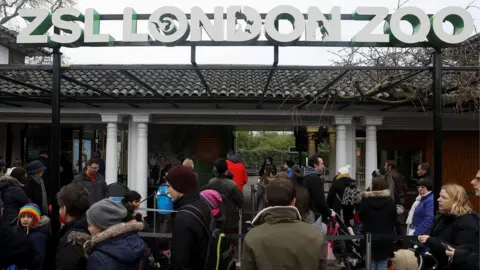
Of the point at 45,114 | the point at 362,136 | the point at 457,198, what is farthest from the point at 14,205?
the point at 362,136

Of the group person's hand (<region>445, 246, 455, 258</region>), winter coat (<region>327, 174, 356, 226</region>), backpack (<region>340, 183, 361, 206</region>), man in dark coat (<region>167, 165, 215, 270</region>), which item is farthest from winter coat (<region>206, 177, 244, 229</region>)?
person's hand (<region>445, 246, 455, 258</region>)

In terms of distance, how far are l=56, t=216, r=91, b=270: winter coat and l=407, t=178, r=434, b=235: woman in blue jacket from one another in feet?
14.2

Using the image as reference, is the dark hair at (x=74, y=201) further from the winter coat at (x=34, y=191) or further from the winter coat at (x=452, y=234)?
the winter coat at (x=34, y=191)

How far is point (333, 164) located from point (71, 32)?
863cm

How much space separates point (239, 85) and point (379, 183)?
5.15m

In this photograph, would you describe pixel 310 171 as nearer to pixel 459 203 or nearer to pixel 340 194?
pixel 340 194

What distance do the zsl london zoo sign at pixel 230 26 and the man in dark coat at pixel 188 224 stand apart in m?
2.20

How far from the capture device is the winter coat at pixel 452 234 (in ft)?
10.9

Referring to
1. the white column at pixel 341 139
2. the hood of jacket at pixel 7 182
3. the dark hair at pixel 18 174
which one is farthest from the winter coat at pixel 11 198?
the white column at pixel 341 139

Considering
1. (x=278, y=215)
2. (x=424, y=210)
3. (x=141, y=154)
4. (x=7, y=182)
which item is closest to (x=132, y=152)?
(x=141, y=154)

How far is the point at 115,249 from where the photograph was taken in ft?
8.48

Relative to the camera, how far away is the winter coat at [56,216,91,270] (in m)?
2.58

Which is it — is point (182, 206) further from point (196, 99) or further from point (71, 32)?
point (196, 99)

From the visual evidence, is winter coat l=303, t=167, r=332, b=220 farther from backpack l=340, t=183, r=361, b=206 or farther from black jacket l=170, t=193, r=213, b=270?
black jacket l=170, t=193, r=213, b=270
